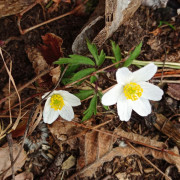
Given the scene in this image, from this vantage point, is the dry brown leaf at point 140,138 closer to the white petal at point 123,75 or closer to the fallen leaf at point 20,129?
the white petal at point 123,75

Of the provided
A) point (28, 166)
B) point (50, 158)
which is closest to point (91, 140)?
point (50, 158)

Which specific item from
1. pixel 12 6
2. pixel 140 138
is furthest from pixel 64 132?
pixel 12 6

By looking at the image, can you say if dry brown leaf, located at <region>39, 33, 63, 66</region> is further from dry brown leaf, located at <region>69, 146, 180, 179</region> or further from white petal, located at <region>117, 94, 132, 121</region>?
dry brown leaf, located at <region>69, 146, 180, 179</region>

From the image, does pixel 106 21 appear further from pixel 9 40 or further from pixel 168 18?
pixel 9 40

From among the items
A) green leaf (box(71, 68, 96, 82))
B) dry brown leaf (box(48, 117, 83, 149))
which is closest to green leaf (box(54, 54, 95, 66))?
green leaf (box(71, 68, 96, 82))

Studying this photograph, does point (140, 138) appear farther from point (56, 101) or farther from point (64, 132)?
point (56, 101)

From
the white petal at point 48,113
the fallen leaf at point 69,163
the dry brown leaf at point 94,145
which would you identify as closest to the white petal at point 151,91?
the dry brown leaf at point 94,145

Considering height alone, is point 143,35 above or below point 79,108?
above
